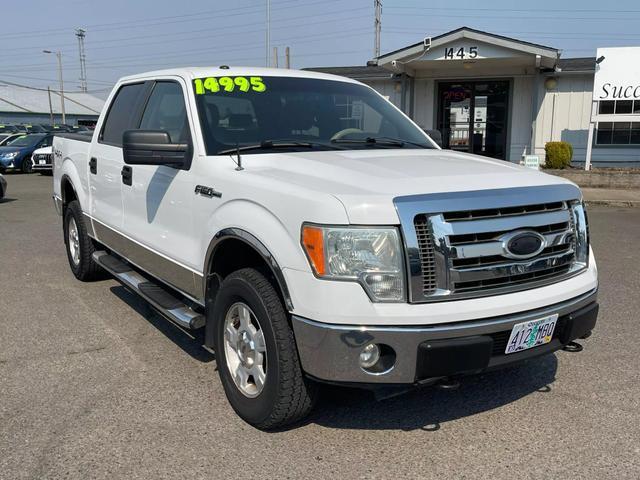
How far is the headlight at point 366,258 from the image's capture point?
2641mm

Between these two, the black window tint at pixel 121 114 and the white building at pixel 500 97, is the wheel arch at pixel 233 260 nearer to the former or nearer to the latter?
the black window tint at pixel 121 114

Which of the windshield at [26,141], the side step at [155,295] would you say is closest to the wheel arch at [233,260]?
the side step at [155,295]

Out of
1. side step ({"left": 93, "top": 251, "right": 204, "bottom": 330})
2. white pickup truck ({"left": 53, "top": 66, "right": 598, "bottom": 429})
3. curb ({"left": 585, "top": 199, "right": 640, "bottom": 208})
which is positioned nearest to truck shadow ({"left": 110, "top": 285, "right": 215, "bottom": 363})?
side step ({"left": 93, "top": 251, "right": 204, "bottom": 330})

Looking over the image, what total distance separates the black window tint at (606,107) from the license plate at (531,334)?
15275 millimetres

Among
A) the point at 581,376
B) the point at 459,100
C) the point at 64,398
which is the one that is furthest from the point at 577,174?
the point at 64,398

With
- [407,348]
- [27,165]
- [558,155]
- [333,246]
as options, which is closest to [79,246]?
[333,246]

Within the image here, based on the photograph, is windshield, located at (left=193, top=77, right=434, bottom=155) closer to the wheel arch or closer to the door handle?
the wheel arch

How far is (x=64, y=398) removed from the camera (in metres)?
3.58

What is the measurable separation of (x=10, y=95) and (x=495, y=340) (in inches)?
3598

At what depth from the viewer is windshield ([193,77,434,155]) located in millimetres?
3766

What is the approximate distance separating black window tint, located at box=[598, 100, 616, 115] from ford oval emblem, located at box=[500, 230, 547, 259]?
15246 millimetres

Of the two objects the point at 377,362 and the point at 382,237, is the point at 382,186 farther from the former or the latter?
the point at 377,362

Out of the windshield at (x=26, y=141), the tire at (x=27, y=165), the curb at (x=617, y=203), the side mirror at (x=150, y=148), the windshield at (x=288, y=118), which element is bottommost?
the curb at (x=617, y=203)

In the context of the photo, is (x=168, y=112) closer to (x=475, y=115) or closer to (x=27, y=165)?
(x=475, y=115)
